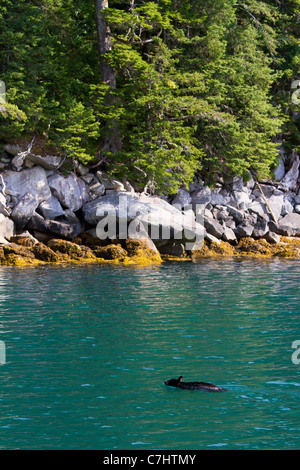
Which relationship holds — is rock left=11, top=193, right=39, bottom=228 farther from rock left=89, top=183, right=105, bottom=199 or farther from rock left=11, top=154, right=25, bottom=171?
rock left=89, top=183, right=105, bottom=199

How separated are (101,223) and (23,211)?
3.58 meters

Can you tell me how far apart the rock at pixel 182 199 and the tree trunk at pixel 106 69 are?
4.09 m

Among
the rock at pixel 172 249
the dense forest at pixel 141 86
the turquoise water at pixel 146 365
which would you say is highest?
the dense forest at pixel 141 86

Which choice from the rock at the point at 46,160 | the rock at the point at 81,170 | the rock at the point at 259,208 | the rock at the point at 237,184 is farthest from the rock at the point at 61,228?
the rock at the point at 237,184

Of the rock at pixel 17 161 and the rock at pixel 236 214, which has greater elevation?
the rock at pixel 17 161

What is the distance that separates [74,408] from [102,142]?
2500cm

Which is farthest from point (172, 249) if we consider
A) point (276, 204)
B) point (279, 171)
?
point (279, 171)

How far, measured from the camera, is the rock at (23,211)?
26.7 m

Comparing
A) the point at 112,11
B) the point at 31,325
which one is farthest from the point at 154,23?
the point at 31,325

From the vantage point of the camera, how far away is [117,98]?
1212 inches

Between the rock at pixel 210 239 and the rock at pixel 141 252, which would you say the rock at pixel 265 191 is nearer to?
the rock at pixel 210 239

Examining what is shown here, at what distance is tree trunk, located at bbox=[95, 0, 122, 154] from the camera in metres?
30.8

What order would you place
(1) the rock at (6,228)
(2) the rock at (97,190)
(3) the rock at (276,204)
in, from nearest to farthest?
1. (1) the rock at (6,228)
2. (2) the rock at (97,190)
3. (3) the rock at (276,204)
